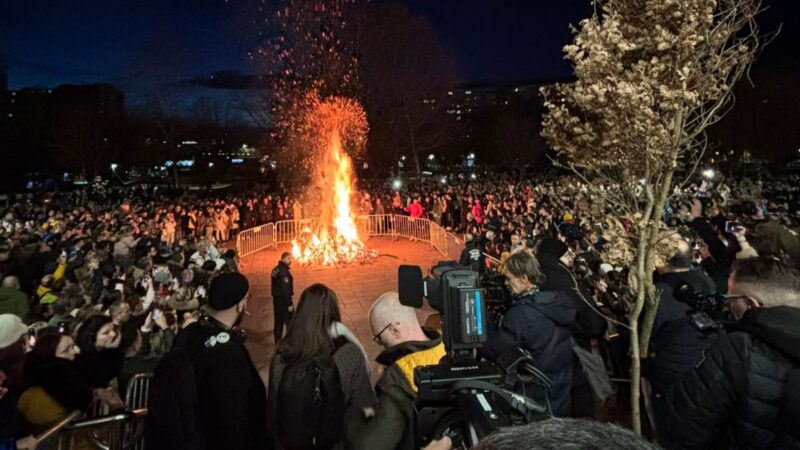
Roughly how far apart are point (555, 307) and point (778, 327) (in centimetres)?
176

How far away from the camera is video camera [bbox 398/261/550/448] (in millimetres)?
2006

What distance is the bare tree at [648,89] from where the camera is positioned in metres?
3.92

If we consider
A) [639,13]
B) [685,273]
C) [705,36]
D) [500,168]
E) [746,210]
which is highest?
[500,168]

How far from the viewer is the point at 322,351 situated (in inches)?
117

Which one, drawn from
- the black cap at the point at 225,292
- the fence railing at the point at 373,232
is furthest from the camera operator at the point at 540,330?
Answer: the fence railing at the point at 373,232

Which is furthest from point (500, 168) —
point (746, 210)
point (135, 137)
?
point (746, 210)

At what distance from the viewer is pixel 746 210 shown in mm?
12609

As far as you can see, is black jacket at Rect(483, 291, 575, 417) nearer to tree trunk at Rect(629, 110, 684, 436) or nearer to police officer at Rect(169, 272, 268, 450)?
tree trunk at Rect(629, 110, 684, 436)

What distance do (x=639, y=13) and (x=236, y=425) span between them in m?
4.29

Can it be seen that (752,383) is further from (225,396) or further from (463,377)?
(225,396)

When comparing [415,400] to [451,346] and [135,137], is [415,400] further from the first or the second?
[135,137]

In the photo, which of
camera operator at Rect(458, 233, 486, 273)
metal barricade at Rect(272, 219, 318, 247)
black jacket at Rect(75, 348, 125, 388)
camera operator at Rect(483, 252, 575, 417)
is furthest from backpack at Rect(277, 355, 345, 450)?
metal barricade at Rect(272, 219, 318, 247)

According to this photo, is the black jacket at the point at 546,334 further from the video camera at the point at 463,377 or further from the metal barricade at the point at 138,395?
the metal barricade at the point at 138,395

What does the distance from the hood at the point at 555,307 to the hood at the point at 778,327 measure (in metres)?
1.60
